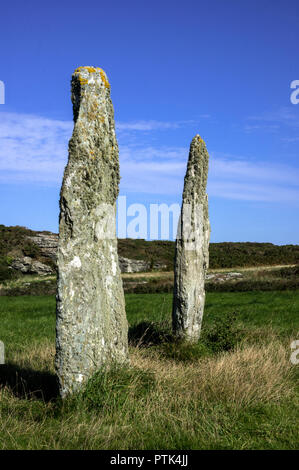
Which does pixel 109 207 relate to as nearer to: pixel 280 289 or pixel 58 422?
pixel 58 422

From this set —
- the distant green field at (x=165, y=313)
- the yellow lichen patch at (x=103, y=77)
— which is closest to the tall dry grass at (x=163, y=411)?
the distant green field at (x=165, y=313)

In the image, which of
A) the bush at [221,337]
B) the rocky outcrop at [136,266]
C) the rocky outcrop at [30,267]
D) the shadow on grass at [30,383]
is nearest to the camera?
the shadow on grass at [30,383]

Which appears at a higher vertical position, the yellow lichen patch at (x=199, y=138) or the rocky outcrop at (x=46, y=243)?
the yellow lichen patch at (x=199, y=138)

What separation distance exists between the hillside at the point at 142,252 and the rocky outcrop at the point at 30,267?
586 millimetres

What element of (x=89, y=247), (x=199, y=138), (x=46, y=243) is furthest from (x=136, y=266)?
(x=89, y=247)

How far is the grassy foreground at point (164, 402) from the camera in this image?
5.67m

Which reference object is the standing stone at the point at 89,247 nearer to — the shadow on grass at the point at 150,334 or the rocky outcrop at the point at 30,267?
the shadow on grass at the point at 150,334

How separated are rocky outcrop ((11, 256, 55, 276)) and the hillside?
586mm

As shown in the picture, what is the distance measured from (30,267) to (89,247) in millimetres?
43095

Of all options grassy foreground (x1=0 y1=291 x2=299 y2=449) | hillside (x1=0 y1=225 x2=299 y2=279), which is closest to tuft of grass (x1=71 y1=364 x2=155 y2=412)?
grassy foreground (x1=0 y1=291 x2=299 y2=449)

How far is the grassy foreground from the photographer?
5672 millimetres

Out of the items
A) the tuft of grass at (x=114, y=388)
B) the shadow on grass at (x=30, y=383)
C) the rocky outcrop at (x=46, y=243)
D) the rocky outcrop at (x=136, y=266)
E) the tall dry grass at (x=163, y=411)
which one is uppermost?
the rocky outcrop at (x=46, y=243)

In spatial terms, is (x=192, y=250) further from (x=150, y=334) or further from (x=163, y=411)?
(x=163, y=411)
